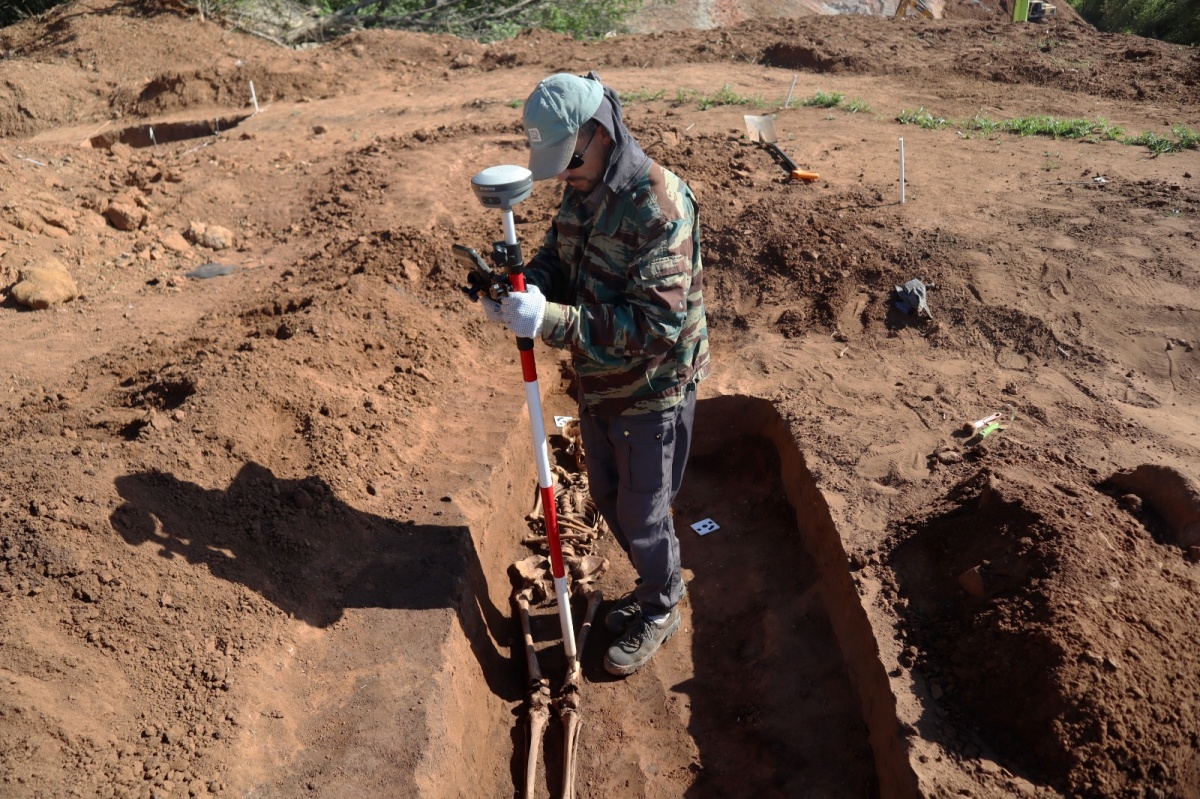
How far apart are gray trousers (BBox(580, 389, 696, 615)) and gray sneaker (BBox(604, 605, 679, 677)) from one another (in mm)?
192

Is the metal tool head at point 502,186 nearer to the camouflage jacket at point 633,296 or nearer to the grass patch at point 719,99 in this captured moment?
the camouflage jacket at point 633,296

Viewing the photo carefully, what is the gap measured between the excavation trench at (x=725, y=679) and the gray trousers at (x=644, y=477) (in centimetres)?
55

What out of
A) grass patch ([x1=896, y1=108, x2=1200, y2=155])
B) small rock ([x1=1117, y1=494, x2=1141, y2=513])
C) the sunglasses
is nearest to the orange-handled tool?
grass patch ([x1=896, y1=108, x2=1200, y2=155])

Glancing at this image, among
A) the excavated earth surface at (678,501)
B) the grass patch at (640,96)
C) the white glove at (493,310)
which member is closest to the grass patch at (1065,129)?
the excavated earth surface at (678,501)

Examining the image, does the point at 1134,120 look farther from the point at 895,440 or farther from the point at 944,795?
the point at 944,795

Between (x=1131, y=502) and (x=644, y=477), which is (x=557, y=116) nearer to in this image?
(x=644, y=477)

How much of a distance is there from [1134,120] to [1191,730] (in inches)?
360

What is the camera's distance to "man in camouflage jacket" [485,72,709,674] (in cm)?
293

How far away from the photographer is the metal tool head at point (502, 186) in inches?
115

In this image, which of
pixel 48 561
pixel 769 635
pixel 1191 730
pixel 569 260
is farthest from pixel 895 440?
pixel 48 561

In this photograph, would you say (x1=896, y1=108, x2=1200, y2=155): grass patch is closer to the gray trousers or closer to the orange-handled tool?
the orange-handled tool

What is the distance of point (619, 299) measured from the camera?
3.17 m

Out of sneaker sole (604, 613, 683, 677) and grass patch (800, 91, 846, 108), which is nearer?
sneaker sole (604, 613, 683, 677)

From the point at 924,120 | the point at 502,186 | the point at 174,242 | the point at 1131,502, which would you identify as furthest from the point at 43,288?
the point at 924,120
